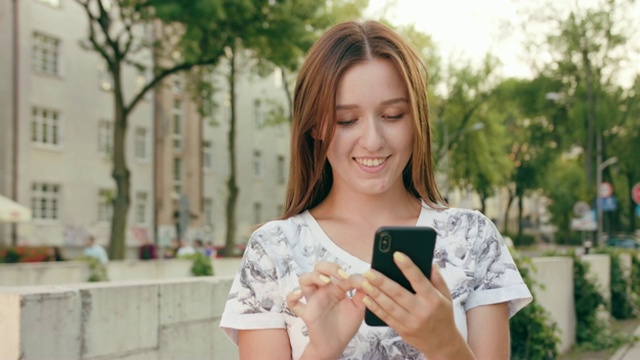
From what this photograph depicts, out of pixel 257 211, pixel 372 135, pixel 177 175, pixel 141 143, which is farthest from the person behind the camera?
pixel 257 211

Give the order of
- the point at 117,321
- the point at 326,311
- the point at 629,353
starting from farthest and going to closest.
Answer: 1. the point at 629,353
2. the point at 117,321
3. the point at 326,311

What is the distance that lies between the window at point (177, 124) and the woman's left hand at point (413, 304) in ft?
147

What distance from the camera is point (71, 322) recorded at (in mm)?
4113

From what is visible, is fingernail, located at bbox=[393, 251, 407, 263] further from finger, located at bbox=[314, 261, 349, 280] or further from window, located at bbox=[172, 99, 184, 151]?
window, located at bbox=[172, 99, 184, 151]

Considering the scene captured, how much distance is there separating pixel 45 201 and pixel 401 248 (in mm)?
36510

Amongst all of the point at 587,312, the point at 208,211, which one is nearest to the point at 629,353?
the point at 587,312

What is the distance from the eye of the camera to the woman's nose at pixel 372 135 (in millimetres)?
2246

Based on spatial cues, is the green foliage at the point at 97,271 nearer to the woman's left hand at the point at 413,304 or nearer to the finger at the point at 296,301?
the finger at the point at 296,301

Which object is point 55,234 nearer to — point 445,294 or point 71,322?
point 71,322

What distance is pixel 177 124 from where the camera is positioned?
46656mm

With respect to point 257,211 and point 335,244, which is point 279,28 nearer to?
point 335,244

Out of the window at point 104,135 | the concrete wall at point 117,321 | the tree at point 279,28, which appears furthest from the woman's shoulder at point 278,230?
the window at point 104,135

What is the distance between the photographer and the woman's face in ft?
7.43

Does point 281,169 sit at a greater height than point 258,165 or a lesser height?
lesser
